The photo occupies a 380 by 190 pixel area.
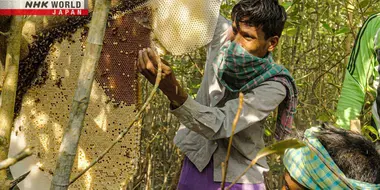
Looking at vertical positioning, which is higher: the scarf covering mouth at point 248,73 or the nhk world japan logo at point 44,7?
the nhk world japan logo at point 44,7

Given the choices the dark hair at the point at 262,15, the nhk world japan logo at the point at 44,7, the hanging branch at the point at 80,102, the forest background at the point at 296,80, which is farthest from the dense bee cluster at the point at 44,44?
the forest background at the point at 296,80

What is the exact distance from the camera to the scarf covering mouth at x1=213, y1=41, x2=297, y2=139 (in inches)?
80.4

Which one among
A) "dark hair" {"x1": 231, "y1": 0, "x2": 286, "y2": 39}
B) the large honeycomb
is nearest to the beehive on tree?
the large honeycomb

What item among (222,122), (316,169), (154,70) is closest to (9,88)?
(154,70)

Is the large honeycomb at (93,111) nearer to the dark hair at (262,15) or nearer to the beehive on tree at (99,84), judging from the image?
the beehive on tree at (99,84)

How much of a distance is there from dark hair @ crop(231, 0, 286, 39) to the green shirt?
513 millimetres

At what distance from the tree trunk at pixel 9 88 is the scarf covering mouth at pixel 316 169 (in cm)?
83

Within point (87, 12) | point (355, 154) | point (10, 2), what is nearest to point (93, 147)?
point (87, 12)

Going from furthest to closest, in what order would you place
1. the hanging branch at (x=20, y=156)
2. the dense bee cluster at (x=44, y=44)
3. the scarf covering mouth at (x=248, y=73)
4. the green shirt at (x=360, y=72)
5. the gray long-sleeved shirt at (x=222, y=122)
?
the green shirt at (x=360, y=72)
the dense bee cluster at (x=44, y=44)
the scarf covering mouth at (x=248, y=73)
the gray long-sleeved shirt at (x=222, y=122)
the hanging branch at (x=20, y=156)

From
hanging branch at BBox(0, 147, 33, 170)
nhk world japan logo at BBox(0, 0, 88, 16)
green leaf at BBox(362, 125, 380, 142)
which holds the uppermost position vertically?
nhk world japan logo at BBox(0, 0, 88, 16)

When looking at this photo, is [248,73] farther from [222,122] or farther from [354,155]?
[354,155]

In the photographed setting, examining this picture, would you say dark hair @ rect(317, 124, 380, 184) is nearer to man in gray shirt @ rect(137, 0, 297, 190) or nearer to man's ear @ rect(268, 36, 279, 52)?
man in gray shirt @ rect(137, 0, 297, 190)

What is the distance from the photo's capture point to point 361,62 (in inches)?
96.1

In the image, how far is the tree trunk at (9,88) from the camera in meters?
1.67
